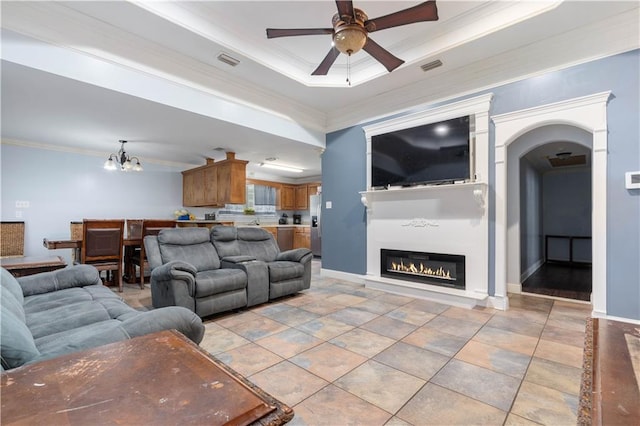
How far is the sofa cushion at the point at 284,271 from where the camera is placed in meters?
3.80

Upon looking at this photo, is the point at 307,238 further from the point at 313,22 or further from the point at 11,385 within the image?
the point at 11,385

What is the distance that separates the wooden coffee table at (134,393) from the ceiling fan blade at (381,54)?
2694 mm

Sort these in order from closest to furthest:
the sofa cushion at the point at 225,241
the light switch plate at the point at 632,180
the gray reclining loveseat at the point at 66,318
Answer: the gray reclining loveseat at the point at 66,318
the light switch plate at the point at 632,180
the sofa cushion at the point at 225,241

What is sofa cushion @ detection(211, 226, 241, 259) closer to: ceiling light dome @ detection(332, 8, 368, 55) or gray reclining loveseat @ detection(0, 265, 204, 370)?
gray reclining loveseat @ detection(0, 265, 204, 370)

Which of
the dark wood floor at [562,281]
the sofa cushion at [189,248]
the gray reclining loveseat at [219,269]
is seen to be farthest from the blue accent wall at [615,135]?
the sofa cushion at [189,248]

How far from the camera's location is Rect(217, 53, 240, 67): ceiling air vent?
11.0ft

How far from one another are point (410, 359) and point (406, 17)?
264 cm

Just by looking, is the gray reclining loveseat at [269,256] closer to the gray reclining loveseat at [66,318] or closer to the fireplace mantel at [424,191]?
the fireplace mantel at [424,191]

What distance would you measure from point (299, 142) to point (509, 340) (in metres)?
3.85

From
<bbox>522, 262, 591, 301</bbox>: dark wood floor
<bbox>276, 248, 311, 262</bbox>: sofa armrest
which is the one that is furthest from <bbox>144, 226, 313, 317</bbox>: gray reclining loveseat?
<bbox>522, 262, 591, 301</bbox>: dark wood floor

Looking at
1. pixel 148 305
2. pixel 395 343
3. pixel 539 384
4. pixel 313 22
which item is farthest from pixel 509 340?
pixel 148 305

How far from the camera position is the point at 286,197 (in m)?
9.32

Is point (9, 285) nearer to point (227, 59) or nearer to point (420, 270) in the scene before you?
point (227, 59)

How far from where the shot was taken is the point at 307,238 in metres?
8.30
